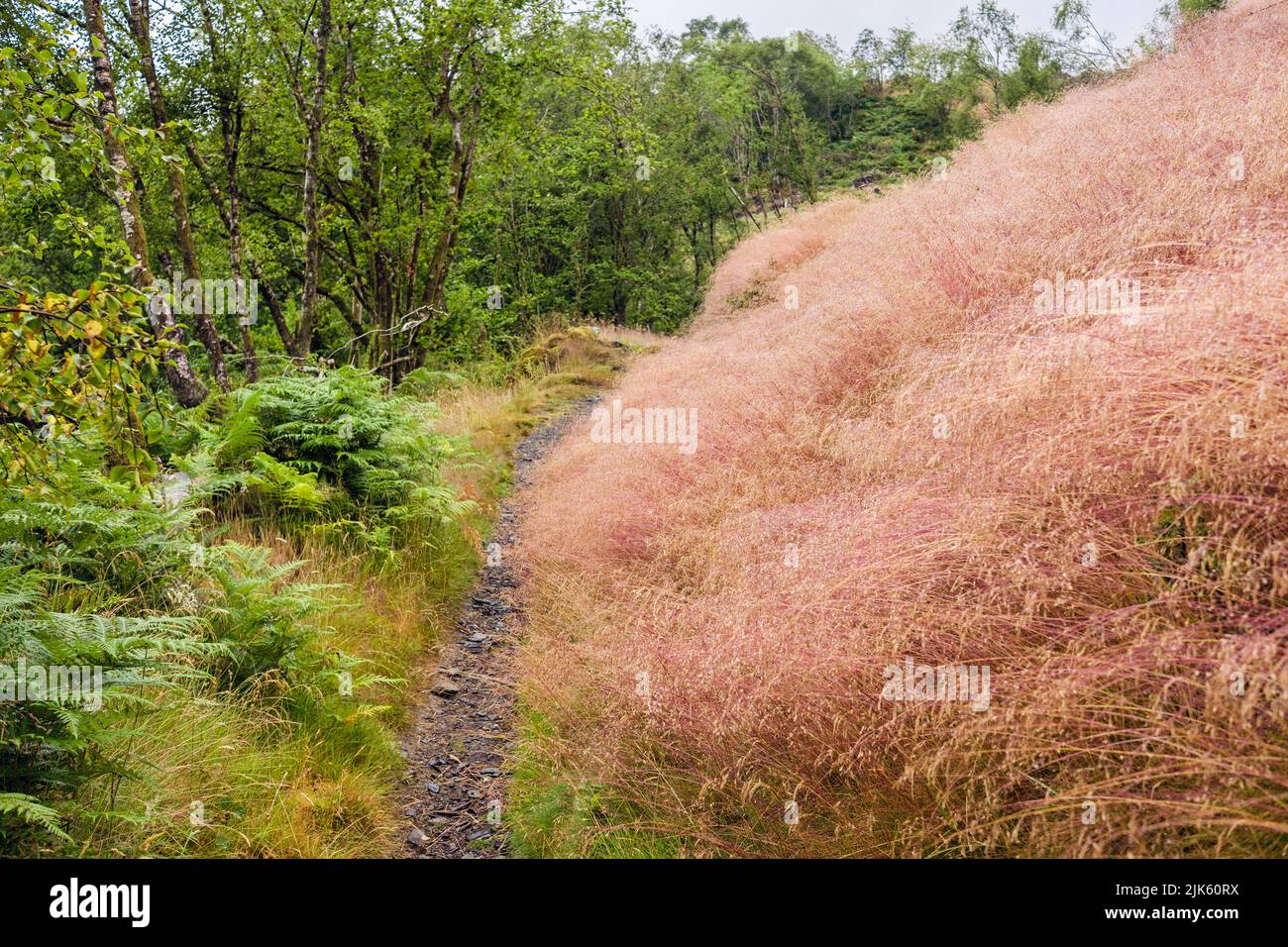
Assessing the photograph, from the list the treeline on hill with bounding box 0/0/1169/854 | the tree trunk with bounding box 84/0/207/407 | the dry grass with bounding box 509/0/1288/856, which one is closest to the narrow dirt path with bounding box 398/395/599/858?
the treeline on hill with bounding box 0/0/1169/854

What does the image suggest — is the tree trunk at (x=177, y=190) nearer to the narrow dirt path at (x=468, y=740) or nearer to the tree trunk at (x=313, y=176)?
the tree trunk at (x=313, y=176)

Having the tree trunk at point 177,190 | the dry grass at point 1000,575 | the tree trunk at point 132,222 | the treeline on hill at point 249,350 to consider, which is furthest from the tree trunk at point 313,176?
the dry grass at point 1000,575

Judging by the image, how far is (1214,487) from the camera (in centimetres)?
289

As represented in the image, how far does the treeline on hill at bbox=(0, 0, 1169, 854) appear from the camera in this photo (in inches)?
123

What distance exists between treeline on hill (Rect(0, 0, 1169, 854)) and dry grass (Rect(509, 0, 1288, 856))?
1.57m

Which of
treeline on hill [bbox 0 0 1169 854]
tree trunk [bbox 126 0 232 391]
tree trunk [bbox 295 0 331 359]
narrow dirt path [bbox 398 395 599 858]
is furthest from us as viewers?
tree trunk [bbox 295 0 331 359]

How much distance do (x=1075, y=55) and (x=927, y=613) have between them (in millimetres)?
25638

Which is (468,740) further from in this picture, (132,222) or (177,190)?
(177,190)

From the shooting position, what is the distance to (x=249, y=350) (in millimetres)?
11680

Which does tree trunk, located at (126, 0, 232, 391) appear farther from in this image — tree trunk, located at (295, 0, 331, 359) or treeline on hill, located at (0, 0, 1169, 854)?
tree trunk, located at (295, 0, 331, 359)

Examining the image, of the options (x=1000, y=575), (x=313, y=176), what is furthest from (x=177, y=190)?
(x=1000, y=575)

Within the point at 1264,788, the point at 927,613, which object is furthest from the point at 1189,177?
the point at 1264,788

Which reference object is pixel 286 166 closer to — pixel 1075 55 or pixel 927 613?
pixel 927 613

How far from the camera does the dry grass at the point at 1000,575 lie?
2596 mm
